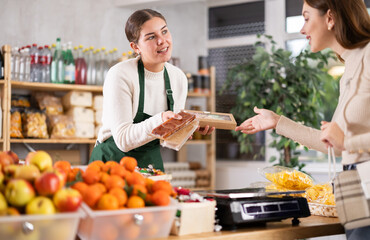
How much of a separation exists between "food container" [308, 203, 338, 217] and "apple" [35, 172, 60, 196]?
4.17 ft

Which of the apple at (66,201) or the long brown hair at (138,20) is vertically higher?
the long brown hair at (138,20)

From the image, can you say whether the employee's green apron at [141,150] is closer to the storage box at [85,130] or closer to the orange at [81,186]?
the orange at [81,186]

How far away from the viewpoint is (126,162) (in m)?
1.59

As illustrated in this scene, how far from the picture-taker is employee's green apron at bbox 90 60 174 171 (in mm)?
2381

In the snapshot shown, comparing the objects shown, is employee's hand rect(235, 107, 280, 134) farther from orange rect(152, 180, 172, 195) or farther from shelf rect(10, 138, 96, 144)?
shelf rect(10, 138, 96, 144)

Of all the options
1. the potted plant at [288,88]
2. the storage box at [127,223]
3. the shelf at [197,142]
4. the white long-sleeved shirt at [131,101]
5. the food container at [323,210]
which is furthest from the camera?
the shelf at [197,142]

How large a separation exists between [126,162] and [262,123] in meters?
0.70

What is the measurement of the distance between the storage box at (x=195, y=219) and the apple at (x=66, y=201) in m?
0.41

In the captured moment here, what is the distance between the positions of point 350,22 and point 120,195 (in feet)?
3.57

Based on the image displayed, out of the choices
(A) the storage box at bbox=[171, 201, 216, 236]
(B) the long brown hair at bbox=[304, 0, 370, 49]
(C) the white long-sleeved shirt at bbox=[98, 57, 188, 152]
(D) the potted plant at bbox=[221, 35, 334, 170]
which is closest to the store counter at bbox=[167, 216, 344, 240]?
(A) the storage box at bbox=[171, 201, 216, 236]

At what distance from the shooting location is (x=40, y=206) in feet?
3.76

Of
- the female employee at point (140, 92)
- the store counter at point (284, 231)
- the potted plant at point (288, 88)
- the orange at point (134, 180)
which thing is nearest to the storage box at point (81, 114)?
the potted plant at point (288, 88)

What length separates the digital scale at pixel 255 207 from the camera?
1688 mm

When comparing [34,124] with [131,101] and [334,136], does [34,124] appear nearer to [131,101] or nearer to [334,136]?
[131,101]
